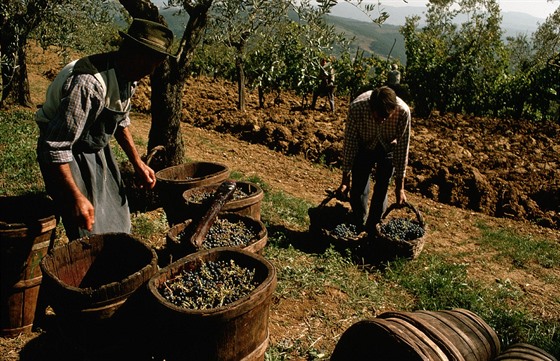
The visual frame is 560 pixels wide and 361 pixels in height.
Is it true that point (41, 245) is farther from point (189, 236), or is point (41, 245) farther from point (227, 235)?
point (227, 235)

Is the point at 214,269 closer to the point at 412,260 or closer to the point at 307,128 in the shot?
the point at 412,260

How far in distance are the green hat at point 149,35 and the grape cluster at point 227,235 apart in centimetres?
152

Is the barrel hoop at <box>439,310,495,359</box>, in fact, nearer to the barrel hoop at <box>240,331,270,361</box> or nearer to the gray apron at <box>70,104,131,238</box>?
the barrel hoop at <box>240,331,270,361</box>

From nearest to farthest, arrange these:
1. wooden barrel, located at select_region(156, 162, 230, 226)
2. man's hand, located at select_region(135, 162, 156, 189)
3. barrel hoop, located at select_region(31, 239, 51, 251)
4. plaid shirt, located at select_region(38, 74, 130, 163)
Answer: plaid shirt, located at select_region(38, 74, 130, 163)
barrel hoop, located at select_region(31, 239, 51, 251)
man's hand, located at select_region(135, 162, 156, 189)
wooden barrel, located at select_region(156, 162, 230, 226)

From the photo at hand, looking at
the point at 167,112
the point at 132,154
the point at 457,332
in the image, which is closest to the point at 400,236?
the point at 457,332

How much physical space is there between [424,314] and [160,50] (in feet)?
8.30

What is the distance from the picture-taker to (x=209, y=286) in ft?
9.27

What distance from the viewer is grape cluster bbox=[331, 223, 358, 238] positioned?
5458 mm

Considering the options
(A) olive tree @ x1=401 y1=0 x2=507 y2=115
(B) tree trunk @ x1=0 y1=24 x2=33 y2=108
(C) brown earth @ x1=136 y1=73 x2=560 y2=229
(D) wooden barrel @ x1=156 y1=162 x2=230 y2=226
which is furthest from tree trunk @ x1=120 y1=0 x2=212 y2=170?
(A) olive tree @ x1=401 y1=0 x2=507 y2=115

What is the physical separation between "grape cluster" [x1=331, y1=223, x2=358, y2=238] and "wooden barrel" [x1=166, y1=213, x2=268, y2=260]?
69.1 inches

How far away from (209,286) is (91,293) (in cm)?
71

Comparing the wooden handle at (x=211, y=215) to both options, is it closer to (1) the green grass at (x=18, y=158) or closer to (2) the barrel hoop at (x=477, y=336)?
(2) the barrel hoop at (x=477, y=336)

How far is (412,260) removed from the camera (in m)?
5.36

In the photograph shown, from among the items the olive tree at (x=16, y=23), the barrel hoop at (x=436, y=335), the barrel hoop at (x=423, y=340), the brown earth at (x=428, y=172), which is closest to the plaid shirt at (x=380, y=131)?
the brown earth at (x=428, y=172)
